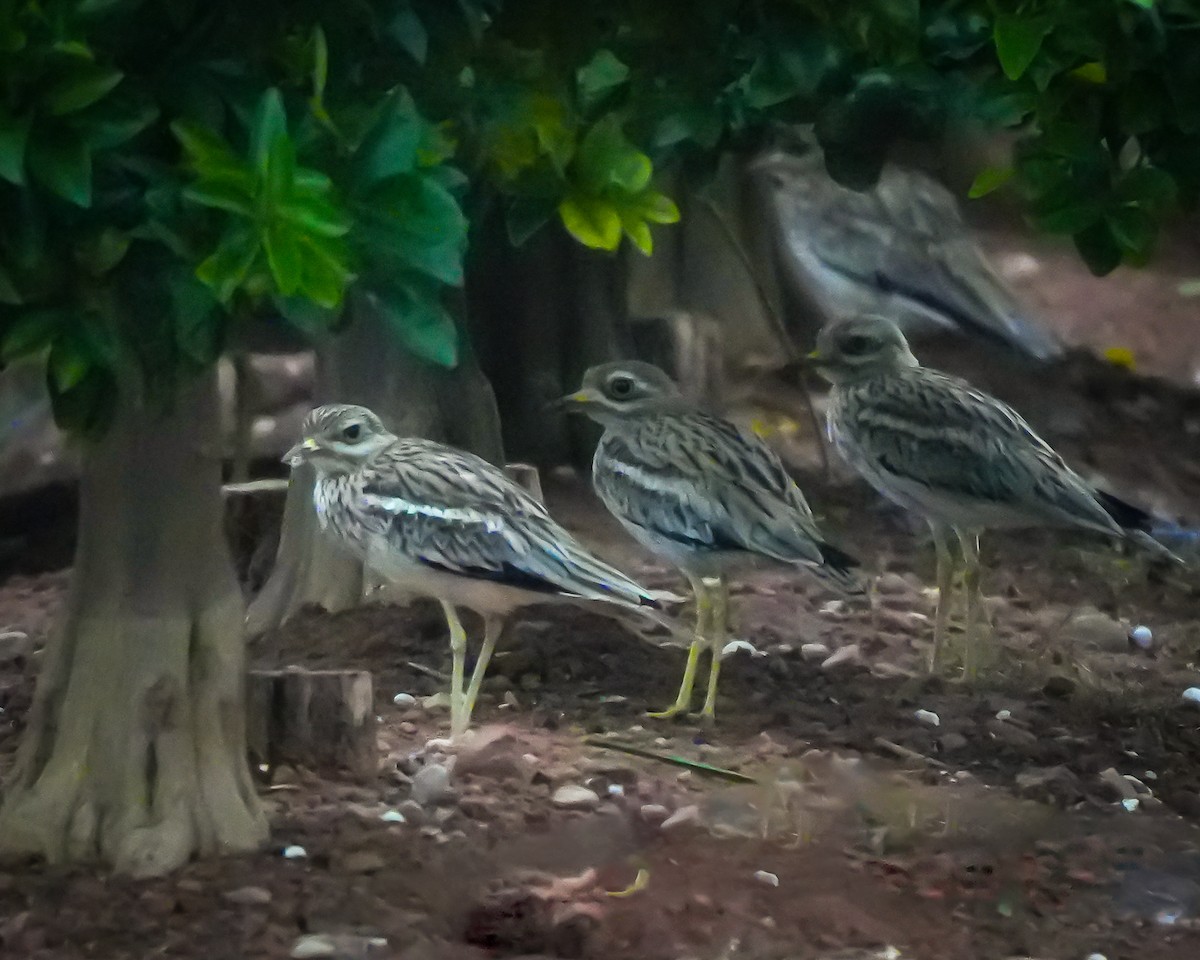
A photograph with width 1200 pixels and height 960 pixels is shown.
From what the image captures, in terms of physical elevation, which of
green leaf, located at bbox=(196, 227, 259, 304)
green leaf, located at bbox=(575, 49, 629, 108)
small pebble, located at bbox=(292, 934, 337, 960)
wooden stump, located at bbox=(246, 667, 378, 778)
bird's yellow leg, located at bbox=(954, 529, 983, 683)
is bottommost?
small pebble, located at bbox=(292, 934, 337, 960)

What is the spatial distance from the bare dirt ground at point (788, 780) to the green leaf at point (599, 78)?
907 millimetres

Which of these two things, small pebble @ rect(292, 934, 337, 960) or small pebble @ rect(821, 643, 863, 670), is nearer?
small pebble @ rect(292, 934, 337, 960)

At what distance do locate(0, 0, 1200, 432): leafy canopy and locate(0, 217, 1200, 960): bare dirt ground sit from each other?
64cm

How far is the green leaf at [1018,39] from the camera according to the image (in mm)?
1587

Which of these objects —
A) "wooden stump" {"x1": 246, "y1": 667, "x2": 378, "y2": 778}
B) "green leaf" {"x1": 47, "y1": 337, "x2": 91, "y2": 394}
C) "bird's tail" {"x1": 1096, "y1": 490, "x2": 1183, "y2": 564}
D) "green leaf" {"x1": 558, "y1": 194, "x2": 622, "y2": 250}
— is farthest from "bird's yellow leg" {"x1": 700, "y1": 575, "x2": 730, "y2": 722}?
"green leaf" {"x1": 47, "y1": 337, "x2": 91, "y2": 394}

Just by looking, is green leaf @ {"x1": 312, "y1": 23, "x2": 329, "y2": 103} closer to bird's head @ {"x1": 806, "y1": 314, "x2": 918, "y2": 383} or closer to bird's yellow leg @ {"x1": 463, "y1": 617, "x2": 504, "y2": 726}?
bird's yellow leg @ {"x1": 463, "y1": 617, "x2": 504, "y2": 726}

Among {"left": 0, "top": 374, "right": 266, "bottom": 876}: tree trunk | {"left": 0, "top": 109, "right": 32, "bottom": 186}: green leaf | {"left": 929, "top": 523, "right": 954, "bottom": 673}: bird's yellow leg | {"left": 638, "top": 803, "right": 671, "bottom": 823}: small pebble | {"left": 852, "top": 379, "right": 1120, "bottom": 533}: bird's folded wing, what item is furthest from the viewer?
{"left": 852, "top": 379, "right": 1120, "bottom": 533}: bird's folded wing

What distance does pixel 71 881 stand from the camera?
185cm

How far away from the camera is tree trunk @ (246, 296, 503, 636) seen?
2250mm

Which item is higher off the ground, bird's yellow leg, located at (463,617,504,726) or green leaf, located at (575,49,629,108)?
green leaf, located at (575,49,629,108)

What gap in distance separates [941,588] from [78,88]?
176 cm

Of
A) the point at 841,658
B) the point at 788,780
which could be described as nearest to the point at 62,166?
the point at 788,780

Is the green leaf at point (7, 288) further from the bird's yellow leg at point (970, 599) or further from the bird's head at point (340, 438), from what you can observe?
the bird's yellow leg at point (970, 599)

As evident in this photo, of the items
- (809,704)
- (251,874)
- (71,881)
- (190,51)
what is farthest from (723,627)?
(190,51)
